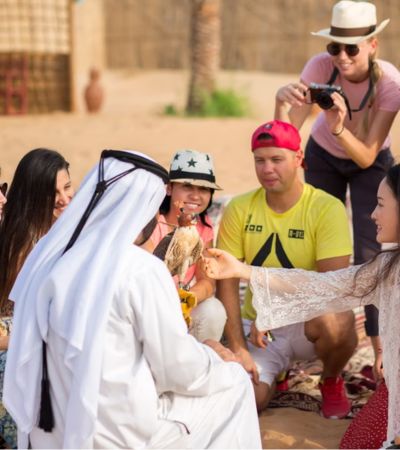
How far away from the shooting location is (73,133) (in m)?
16.2

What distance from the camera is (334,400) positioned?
4.96 meters

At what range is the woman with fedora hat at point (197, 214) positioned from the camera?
480 centimetres

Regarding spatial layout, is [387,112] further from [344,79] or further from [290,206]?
[290,206]

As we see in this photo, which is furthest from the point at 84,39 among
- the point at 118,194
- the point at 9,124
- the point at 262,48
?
the point at 118,194

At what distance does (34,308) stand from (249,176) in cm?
971

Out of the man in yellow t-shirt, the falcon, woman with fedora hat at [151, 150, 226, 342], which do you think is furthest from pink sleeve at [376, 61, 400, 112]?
the falcon

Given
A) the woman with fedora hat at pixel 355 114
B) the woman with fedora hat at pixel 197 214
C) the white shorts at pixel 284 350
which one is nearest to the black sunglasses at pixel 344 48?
the woman with fedora hat at pixel 355 114

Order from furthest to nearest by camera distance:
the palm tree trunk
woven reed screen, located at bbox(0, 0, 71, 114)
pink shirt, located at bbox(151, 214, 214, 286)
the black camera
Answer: the palm tree trunk, woven reed screen, located at bbox(0, 0, 71, 114), the black camera, pink shirt, located at bbox(151, 214, 214, 286)

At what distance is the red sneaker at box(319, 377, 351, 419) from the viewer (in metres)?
4.93

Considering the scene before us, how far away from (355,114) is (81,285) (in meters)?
2.86

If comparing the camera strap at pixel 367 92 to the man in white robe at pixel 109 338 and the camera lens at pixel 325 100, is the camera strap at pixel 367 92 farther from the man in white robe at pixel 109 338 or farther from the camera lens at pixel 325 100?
the man in white robe at pixel 109 338

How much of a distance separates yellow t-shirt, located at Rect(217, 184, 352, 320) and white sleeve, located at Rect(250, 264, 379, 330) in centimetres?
82

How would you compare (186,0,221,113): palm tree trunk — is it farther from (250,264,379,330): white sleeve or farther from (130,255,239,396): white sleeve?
(130,255,239,396): white sleeve

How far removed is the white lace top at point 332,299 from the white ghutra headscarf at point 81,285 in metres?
1.05
